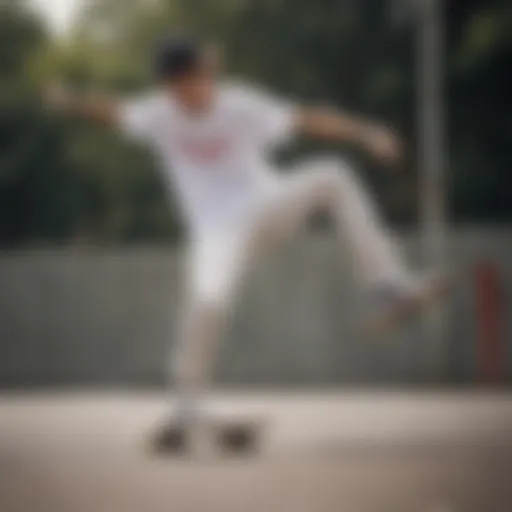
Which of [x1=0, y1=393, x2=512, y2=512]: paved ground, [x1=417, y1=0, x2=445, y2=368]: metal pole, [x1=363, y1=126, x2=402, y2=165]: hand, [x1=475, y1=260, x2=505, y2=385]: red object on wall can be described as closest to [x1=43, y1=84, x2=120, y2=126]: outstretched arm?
[x1=363, y1=126, x2=402, y2=165]: hand

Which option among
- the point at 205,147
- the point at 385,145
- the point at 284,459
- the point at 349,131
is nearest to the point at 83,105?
the point at 205,147

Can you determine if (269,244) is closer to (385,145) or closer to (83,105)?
(385,145)

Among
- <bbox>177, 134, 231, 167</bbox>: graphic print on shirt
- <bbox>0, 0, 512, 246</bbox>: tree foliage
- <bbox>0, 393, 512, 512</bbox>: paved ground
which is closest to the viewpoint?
<bbox>0, 393, 512, 512</bbox>: paved ground

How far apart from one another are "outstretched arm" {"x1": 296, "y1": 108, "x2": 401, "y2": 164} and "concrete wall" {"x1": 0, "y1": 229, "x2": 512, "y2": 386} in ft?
1.34

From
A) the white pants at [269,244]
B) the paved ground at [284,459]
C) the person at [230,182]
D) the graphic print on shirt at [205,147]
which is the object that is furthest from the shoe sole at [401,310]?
the graphic print on shirt at [205,147]

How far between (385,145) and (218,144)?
2.48 ft

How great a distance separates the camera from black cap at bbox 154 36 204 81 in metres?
4.34

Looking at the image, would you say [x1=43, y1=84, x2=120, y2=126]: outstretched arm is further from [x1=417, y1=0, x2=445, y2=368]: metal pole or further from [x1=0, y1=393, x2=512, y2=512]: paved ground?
[x1=417, y1=0, x2=445, y2=368]: metal pole

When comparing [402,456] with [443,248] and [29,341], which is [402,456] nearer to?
[443,248]

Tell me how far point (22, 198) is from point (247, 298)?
1.09m

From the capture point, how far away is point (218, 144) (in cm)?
425

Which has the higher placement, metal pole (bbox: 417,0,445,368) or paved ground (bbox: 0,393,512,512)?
metal pole (bbox: 417,0,445,368)

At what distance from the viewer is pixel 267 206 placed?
4.32 meters

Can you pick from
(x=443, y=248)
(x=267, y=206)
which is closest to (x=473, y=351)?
(x=443, y=248)
